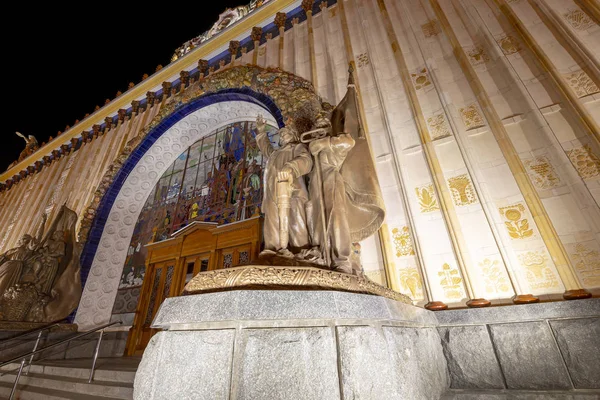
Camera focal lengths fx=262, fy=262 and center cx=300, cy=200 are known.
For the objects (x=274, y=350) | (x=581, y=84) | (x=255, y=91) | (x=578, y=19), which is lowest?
(x=274, y=350)

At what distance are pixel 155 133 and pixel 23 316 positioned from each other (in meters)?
5.13

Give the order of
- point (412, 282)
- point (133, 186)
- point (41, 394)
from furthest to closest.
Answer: point (133, 186)
point (41, 394)
point (412, 282)

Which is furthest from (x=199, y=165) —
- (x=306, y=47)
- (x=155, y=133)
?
(x=306, y=47)

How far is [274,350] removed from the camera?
1293 millimetres

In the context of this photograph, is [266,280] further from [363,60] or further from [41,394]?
[363,60]

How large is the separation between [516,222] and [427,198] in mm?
946

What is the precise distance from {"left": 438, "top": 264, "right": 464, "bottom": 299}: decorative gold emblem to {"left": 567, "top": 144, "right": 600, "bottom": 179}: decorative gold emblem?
1621mm

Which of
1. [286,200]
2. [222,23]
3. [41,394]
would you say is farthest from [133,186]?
[286,200]

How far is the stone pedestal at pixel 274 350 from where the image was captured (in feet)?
4.05

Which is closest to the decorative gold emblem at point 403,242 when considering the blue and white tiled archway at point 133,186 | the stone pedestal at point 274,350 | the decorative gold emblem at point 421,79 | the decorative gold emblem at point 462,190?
the decorative gold emblem at point 462,190

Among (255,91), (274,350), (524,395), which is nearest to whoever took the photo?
(274,350)

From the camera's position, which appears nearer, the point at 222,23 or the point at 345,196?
the point at 345,196

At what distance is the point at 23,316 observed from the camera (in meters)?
5.48

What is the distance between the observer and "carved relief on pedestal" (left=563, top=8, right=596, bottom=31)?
3236 mm
